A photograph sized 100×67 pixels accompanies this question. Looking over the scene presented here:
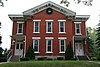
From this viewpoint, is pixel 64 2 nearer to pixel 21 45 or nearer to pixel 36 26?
pixel 36 26

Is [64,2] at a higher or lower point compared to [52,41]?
Result: higher

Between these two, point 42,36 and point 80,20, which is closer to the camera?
point 42,36

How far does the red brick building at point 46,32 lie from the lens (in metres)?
34.8

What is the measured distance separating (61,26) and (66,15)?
2045mm

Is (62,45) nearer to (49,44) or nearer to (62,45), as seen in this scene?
(62,45)

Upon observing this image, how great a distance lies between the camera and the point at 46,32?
35.5m

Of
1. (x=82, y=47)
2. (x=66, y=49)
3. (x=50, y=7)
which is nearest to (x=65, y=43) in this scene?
(x=66, y=49)

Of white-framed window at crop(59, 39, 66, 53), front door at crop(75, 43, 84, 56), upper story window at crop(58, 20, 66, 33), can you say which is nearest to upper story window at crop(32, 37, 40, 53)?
white-framed window at crop(59, 39, 66, 53)

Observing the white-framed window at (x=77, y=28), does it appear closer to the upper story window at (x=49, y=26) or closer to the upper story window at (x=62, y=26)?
the upper story window at (x=62, y=26)

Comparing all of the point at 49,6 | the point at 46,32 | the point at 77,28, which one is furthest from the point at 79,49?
the point at 49,6

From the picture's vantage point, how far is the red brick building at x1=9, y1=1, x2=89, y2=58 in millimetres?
34844

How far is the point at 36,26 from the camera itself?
35.7 metres

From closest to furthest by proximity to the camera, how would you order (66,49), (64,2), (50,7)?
(64,2), (66,49), (50,7)

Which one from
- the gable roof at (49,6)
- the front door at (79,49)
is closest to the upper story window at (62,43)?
the front door at (79,49)
